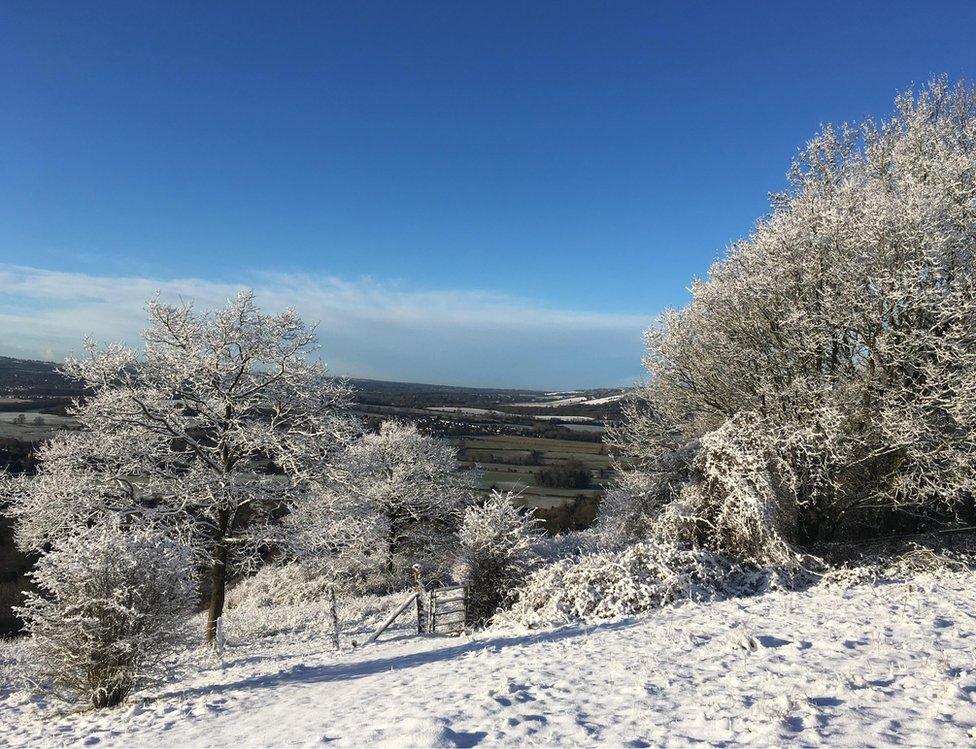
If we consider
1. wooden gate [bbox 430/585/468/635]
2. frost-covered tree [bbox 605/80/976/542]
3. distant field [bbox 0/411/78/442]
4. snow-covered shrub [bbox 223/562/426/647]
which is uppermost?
frost-covered tree [bbox 605/80/976/542]

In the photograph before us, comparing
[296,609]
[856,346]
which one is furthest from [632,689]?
[296,609]

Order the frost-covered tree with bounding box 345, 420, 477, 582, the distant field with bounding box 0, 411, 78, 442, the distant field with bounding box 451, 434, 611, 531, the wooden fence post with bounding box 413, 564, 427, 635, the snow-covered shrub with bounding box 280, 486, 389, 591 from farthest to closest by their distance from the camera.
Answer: the distant field with bounding box 451, 434, 611, 531, the distant field with bounding box 0, 411, 78, 442, the frost-covered tree with bounding box 345, 420, 477, 582, the snow-covered shrub with bounding box 280, 486, 389, 591, the wooden fence post with bounding box 413, 564, 427, 635

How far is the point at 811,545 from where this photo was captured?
1313cm

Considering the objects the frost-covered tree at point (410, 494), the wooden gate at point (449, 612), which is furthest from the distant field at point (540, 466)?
the wooden gate at point (449, 612)

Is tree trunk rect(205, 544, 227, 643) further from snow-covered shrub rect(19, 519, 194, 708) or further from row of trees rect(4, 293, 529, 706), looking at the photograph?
snow-covered shrub rect(19, 519, 194, 708)

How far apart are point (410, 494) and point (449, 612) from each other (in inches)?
519

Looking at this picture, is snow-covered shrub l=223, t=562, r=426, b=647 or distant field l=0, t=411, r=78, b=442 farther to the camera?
distant field l=0, t=411, r=78, b=442

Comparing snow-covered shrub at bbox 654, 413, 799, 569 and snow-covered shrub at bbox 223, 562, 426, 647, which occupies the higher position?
snow-covered shrub at bbox 654, 413, 799, 569

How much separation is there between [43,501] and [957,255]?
21648 millimetres

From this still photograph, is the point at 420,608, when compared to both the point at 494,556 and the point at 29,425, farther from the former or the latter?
the point at 29,425

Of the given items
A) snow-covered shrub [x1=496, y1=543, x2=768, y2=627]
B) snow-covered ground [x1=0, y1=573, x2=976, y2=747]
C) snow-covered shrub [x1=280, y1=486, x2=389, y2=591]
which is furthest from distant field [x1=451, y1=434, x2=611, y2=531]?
snow-covered ground [x1=0, y1=573, x2=976, y2=747]

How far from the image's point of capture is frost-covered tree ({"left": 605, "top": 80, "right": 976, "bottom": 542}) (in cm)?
1145

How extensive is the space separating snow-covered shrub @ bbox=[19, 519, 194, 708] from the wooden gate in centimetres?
651

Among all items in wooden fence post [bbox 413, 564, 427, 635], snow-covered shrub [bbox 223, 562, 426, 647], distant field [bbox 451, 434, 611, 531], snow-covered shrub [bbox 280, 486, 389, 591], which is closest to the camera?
wooden fence post [bbox 413, 564, 427, 635]
